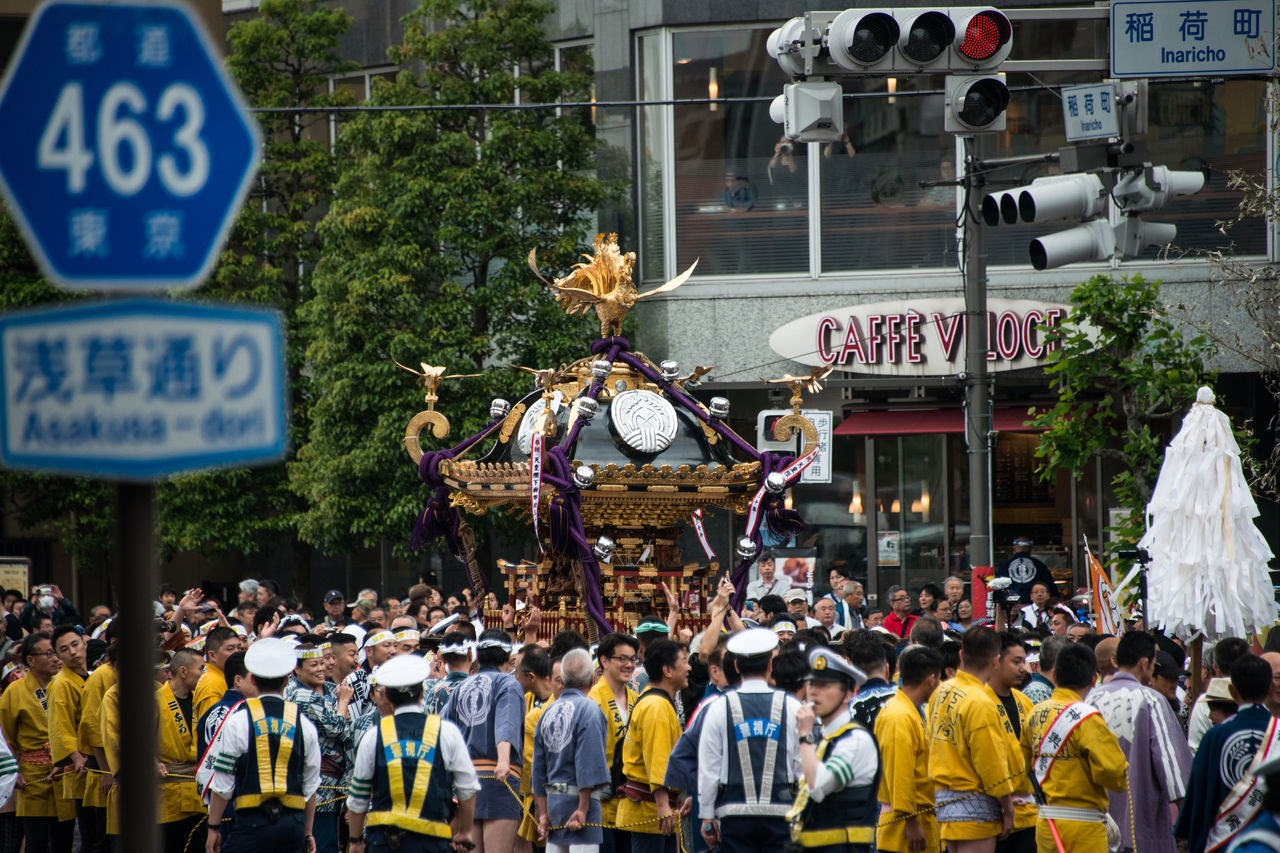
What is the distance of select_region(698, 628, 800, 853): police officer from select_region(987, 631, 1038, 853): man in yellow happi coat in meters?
1.33

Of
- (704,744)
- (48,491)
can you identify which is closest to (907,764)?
(704,744)

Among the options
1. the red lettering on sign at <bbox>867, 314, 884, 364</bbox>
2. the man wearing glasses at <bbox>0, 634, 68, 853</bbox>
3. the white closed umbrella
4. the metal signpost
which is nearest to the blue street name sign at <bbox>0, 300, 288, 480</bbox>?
the metal signpost

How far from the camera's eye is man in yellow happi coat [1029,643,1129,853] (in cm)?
814

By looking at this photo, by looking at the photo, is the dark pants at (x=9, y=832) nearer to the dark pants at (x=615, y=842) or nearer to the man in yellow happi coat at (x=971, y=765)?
the dark pants at (x=615, y=842)

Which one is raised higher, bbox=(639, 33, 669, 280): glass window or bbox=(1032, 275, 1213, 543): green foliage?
bbox=(639, 33, 669, 280): glass window

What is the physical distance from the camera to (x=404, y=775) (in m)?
7.93

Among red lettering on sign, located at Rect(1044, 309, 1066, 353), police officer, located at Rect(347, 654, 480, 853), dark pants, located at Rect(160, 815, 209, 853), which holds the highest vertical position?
red lettering on sign, located at Rect(1044, 309, 1066, 353)

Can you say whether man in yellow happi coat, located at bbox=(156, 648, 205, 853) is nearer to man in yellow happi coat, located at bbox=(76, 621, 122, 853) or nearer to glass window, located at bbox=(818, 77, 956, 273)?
man in yellow happi coat, located at bbox=(76, 621, 122, 853)

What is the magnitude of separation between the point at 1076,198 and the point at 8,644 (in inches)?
447

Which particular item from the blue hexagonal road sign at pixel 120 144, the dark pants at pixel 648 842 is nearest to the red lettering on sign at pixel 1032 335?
the dark pants at pixel 648 842

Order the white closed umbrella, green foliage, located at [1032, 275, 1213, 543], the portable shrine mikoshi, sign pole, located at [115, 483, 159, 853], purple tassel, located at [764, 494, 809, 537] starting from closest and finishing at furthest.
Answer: sign pole, located at [115, 483, 159, 853], the white closed umbrella, the portable shrine mikoshi, purple tassel, located at [764, 494, 809, 537], green foliage, located at [1032, 275, 1213, 543]

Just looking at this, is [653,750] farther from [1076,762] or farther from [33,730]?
[33,730]

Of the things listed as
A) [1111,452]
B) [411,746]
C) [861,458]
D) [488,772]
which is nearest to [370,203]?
[861,458]

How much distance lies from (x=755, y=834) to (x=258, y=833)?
2864 millimetres
